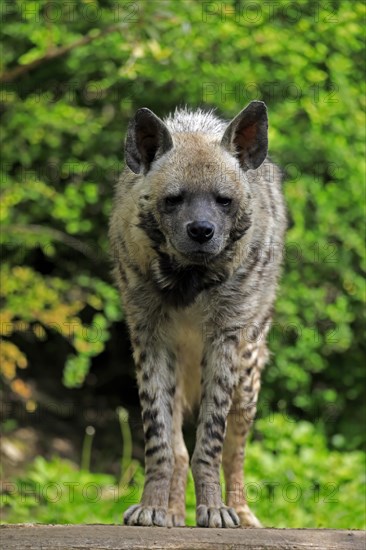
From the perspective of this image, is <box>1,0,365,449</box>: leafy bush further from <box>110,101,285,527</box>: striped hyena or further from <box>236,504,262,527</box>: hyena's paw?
<box>110,101,285,527</box>: striped hyena

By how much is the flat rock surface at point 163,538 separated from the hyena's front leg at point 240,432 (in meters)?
1.08

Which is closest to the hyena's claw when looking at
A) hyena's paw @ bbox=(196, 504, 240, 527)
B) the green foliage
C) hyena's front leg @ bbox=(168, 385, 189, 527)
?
hyena's front leg @ bbox=(168, 385, 189, 527)

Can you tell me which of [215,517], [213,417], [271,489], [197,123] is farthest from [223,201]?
[271,489]

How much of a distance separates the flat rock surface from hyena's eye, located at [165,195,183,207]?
152 centimetres

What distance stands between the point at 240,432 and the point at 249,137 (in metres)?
1.77

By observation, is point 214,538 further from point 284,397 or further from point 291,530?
point 284,397

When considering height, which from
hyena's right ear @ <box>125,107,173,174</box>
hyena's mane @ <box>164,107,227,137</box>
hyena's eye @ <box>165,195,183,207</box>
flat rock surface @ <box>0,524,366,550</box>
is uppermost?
hyena's mane @ <box>164,107,227,137</box>

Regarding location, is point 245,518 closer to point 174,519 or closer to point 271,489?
point 174,519

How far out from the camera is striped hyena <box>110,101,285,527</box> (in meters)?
5.22

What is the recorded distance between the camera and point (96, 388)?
11.1m

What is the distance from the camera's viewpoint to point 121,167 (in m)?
8.82

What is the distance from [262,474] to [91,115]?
3.36m

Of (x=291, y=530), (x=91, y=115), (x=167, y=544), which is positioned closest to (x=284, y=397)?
(x=91, y=115)

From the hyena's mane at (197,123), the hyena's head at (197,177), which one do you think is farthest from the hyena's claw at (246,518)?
the hyena's mane at (197,123)
